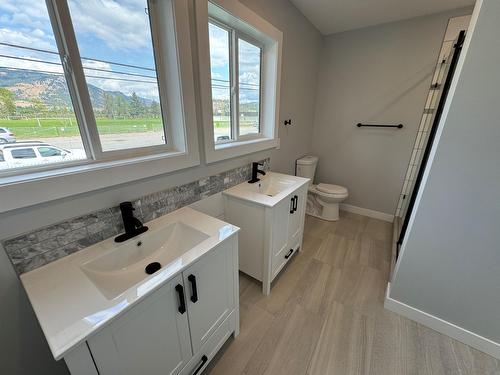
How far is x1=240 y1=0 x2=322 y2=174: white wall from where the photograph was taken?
1750mm

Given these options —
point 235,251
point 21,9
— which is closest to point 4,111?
point 21,9

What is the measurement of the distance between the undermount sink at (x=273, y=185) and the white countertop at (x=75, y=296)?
934 mm

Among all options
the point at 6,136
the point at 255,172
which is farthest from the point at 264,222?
the point at 6,136

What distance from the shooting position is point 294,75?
217 centimetres

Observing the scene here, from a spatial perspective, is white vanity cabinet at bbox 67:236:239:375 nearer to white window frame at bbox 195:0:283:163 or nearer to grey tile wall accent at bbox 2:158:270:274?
grey tile wall accent at bbox 2:158:270:274

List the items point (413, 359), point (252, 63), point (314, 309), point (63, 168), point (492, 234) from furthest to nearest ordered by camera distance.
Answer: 1. point (252, 63)
2. point (314, 309)
3. point (413, 359)
4. point (492, 234)
5. point (63, 168)

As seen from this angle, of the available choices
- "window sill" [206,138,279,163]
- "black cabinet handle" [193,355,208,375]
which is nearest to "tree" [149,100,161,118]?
"window sill" [206,138,279,163]

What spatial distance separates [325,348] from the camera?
1255 millimetres

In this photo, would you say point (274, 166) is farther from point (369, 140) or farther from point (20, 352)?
point (20, 352)

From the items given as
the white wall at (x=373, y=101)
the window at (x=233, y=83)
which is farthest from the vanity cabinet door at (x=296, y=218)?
the white wall at (x=373, y=101)

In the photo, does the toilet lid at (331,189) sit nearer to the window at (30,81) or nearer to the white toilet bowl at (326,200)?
the white toilet bowl at (326,200)

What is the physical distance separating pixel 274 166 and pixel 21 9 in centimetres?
187

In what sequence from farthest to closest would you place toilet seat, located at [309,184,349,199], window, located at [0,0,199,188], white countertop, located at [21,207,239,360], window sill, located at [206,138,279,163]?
toilet seat, located at [309,184,349,199], window sill, located at [206,138,279,163], window, located at [0,0,199,188], white countertop, located at [21,207,239,360]

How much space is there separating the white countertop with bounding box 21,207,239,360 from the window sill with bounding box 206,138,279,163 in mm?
634
